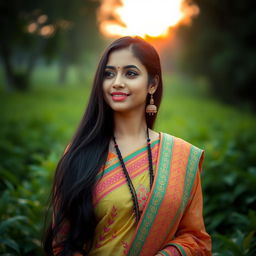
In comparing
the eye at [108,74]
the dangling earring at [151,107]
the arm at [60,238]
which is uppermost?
the eye at [108,74]

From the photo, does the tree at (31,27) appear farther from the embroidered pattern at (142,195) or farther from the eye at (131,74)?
the embroidered pattern at (142,195)

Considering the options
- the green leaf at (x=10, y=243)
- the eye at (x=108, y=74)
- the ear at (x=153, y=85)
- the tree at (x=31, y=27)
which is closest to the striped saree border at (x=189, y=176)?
the ear at (x=153, y=85)

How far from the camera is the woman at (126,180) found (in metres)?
1.87

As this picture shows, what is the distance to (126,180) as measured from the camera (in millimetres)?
1921

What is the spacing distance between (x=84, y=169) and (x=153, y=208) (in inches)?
20.0

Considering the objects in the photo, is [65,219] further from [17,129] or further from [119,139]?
[17,129]

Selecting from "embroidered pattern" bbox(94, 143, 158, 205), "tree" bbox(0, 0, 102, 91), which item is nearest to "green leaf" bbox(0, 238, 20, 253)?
"embroidered pattern" bbox(94, 143, 158, 205)

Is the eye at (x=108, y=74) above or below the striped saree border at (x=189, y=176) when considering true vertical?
above

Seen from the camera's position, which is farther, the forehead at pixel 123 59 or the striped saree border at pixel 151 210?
the forehead at pixel 123 59

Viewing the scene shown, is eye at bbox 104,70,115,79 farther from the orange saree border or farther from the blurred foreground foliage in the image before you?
the blurred foreground foliage

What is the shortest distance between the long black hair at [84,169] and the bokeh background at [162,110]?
0.48 meters

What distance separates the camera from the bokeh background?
3309 millimetres

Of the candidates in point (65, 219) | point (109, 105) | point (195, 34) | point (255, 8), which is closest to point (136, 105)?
point (109, 105)

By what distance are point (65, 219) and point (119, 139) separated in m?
0.65
